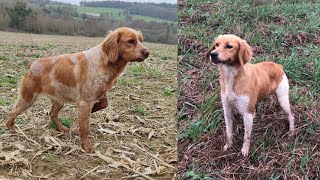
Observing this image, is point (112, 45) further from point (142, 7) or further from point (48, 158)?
point (48, 158)

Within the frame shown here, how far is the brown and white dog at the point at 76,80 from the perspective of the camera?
89.9 inches

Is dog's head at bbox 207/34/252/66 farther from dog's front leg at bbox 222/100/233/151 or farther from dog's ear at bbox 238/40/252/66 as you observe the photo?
dog's front leg at bbox 222/100/233/151

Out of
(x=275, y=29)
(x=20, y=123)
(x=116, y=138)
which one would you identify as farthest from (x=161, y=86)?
(x=275, y=29)

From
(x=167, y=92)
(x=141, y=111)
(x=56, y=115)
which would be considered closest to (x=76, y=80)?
(x=56, y=115)

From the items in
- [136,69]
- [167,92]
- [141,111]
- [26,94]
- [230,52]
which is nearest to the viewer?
[230,52]

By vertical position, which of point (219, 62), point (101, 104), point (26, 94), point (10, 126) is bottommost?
point (10, 126)

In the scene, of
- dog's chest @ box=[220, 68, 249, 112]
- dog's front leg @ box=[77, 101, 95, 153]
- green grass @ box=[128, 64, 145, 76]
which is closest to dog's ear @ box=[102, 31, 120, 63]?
dog's front leg @ box=[77, 101, 95, 153]

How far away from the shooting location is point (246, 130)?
168 centimetres

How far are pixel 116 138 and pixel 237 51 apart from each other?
1.37m

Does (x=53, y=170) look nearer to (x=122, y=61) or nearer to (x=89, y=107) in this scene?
(x=89, y=107)

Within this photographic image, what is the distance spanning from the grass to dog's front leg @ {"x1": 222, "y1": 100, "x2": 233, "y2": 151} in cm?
2

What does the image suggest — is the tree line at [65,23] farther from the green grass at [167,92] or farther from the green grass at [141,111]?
the green grass at [167,92]

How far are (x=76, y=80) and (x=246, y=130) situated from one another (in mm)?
998

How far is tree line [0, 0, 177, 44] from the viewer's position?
2.07m
